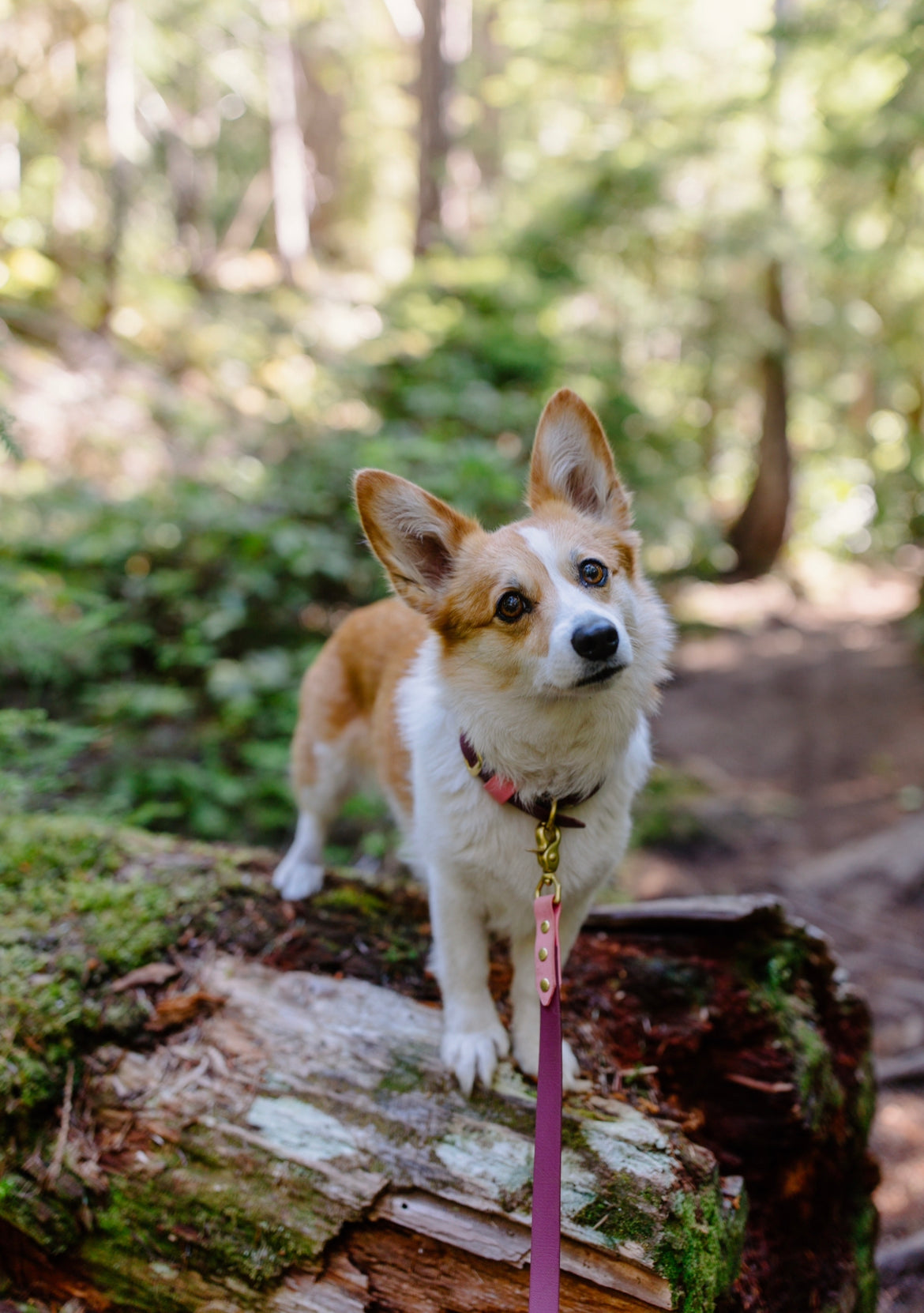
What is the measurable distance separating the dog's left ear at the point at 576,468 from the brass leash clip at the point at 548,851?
106cm

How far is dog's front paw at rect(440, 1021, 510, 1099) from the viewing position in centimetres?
225

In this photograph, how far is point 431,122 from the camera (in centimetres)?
1241

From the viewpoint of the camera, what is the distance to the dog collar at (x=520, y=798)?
2.32 m

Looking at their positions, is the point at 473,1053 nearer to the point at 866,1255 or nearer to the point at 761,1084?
the point at 761,1084

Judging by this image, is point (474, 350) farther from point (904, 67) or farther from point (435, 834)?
point (435, 834)

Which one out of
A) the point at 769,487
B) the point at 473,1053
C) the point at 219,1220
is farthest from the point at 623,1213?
the point at 769,487

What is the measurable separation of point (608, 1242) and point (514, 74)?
15.1m

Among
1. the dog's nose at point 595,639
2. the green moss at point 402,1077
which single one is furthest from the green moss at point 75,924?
the dog's nose at point 595,639

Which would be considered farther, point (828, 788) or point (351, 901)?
point (828, 788)

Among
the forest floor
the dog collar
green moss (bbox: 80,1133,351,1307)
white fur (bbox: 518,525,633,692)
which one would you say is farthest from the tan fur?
the forest floor

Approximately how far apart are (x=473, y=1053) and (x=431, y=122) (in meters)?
13.9

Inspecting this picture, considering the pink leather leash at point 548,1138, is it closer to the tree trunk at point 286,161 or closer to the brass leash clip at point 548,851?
the brass leash clip at point 548,851

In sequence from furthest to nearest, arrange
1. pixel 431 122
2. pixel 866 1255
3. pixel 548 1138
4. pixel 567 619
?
pixel 431 122 → pixel 866 1255 → pixel 567 619 → pixel 548 1138

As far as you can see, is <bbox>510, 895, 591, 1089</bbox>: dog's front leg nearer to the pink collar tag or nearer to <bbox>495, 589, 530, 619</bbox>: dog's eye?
the pink collar tag
